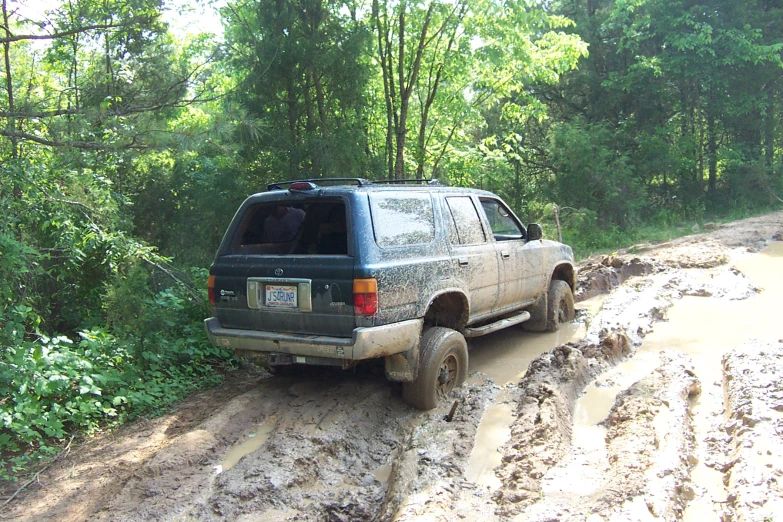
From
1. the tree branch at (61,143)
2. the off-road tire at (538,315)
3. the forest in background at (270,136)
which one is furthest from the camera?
the off-road tire at (538,315)

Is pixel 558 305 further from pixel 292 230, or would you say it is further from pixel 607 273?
pixel 292 230

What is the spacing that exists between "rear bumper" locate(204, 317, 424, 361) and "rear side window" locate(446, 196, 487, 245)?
125 centimetres

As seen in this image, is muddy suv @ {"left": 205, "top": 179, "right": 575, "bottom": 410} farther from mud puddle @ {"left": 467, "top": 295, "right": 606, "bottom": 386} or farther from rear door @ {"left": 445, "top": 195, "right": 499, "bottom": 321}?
mud puddle @ {"left": 467, "top": 295, "right": 606, "bottom": 386}

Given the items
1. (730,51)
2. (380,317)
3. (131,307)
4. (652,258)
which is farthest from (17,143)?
(730,51)

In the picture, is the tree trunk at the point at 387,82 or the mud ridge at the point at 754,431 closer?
the mud ridge at the point at 754,431

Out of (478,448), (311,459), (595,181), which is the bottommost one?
(478,448)

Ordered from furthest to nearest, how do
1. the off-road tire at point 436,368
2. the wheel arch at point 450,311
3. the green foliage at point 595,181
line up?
the green foliage at point 595,181 → the wheel arch at point 450,311 → the off-road tire at point 436,368

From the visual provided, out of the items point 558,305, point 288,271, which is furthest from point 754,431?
point 558,305

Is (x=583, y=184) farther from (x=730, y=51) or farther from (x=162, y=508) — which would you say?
(x=162, y=508)

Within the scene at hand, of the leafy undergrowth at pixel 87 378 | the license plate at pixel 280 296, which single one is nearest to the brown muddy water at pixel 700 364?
the license plate at pixel 280 296

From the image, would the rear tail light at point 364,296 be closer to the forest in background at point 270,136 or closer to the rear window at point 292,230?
the rear window at point 292,230

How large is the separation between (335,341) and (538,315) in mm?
3848

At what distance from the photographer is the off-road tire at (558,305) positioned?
7898 millimetres

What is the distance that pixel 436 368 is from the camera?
519 cm
